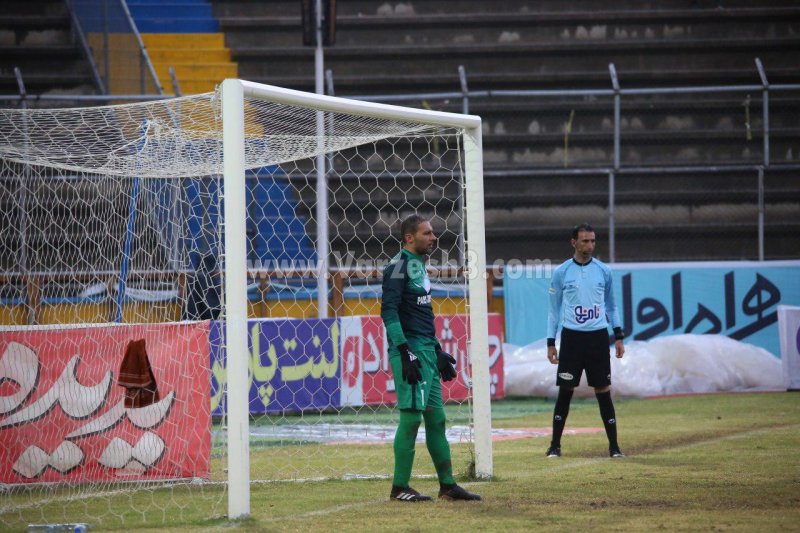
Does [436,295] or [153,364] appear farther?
[436,295]

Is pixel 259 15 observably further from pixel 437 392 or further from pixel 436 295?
pixel 437 392

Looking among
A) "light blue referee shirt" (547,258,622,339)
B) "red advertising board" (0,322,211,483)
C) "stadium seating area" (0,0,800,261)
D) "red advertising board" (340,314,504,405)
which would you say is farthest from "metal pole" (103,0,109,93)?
"light blue referee shirt" (547,258,622,339)

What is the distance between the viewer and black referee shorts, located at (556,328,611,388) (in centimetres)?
1025

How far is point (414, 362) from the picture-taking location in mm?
7414

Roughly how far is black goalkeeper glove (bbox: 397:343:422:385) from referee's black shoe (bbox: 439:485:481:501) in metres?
0.80

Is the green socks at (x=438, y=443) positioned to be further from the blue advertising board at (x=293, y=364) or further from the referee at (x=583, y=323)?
the blue advertising board at (x=293, y=364)

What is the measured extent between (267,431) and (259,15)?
1304 cm

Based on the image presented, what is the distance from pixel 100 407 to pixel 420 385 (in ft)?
9.87

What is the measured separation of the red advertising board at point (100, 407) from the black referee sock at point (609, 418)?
3620mm

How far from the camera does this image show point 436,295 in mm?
16188

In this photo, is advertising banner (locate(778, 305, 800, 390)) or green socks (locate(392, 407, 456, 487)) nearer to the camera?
green socks (locate(392, 407, 456, 487))

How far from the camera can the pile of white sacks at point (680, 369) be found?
629 inches

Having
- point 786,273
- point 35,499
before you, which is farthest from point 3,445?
point 786,273

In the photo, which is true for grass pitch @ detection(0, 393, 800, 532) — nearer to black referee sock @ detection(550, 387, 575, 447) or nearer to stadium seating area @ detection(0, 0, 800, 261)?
black referee sock @ detection(550, 387, 575, 447)
